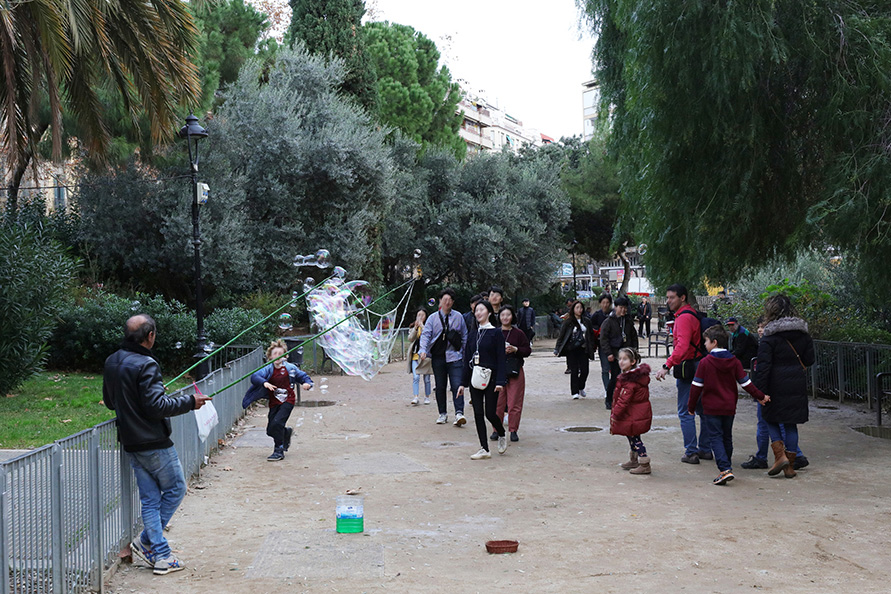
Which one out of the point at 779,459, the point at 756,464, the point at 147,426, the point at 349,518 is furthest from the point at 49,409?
→ the point at 779,459

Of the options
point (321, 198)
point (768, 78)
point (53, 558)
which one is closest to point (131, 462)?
point (53, 558)

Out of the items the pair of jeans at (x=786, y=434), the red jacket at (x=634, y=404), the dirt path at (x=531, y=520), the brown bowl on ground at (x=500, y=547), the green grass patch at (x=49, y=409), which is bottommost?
the dirt path at (x=531, y=520)

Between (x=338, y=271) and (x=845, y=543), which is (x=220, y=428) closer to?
(x=338, y=271)

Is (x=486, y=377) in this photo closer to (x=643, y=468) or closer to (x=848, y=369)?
(x=643, y=468)

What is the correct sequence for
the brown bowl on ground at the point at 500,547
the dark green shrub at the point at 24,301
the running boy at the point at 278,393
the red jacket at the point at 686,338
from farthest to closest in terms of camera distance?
the dark green shrub at the point at 24,301, the running boy at the point at 278,393, the red jacket at the point at 686,338, the brown bowl on ground at the point at 500,547

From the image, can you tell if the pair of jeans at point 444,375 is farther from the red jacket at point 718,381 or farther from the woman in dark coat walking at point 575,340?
the red jacket at point 718,381

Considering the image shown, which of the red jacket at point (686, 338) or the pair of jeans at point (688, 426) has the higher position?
the red jacket at point (686, 338)

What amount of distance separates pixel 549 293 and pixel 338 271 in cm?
3182

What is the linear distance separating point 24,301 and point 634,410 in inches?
418

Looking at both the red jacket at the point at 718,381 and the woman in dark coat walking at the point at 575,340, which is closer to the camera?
the red jacket at the point at 718,381

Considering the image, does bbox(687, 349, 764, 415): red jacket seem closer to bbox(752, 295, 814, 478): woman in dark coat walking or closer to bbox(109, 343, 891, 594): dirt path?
bbox(752, 295, 814, 478): woman in dark coat walking

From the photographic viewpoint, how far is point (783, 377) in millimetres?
8688

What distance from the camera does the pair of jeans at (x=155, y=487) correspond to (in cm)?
573

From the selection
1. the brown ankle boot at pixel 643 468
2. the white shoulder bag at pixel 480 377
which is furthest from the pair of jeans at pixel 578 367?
the brown ankle boot at pixel 643 468
